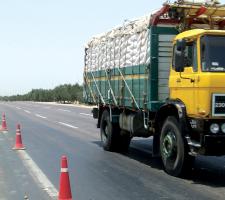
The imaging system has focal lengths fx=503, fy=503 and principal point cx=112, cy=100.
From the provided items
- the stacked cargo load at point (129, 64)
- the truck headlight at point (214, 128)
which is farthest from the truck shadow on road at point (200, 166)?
the stacked cargo load at point (129, 64)

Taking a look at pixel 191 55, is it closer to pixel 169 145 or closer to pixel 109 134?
pixel 169 145

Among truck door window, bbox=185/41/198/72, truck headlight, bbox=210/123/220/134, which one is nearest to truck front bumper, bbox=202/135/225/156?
truck headlight, bbox=210/123/220/134

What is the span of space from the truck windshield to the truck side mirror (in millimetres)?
368

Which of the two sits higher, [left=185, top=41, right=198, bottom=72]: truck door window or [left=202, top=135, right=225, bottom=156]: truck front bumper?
[left=185, top=41, right=198, bottom=72]: truck door window

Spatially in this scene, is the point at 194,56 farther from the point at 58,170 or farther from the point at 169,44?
the point at 58,170

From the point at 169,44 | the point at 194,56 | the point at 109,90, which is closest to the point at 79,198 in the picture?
the point at 194,56

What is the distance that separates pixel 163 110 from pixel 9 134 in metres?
11.0

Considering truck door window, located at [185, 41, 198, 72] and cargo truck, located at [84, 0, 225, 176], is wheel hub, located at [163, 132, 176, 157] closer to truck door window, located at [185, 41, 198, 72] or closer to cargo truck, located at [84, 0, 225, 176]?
cargo truck, located at [84, 0, 225, 176]

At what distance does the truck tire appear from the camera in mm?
9680

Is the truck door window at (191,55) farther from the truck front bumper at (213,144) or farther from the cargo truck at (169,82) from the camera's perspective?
the truck front bumper at (213,144)

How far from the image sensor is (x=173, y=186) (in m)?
9.01

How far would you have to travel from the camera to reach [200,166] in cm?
1141

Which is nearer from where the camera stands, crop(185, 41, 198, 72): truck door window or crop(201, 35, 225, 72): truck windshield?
crop(201, 35, 225, 72): truck windshield

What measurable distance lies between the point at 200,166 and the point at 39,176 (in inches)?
145
